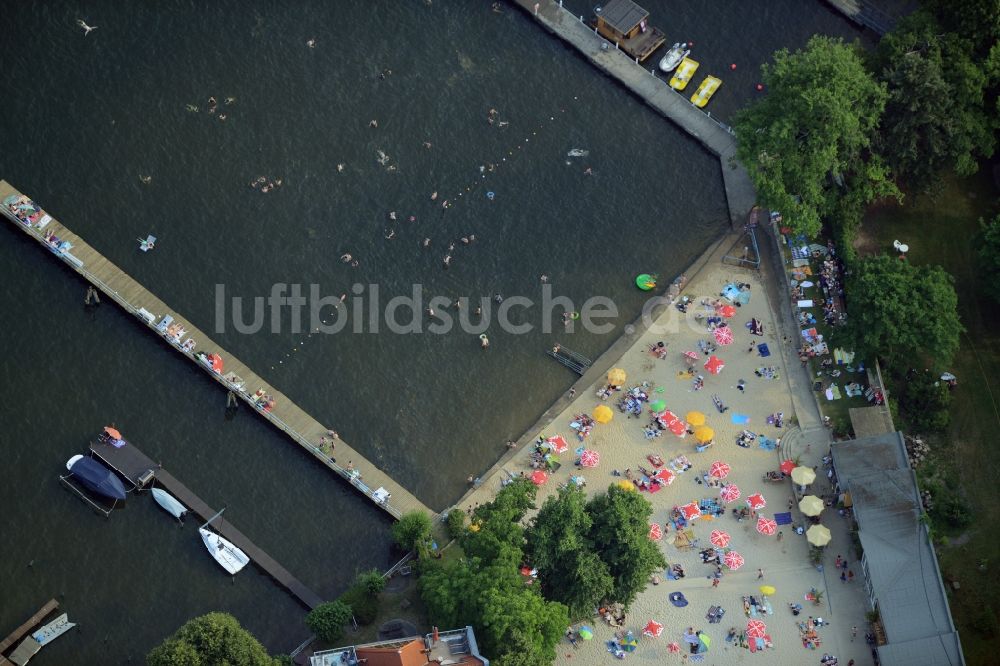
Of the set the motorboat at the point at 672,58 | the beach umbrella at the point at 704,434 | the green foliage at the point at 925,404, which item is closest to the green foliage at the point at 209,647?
the beach umbrella at the point at 704,434

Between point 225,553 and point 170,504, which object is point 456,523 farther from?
point 170,504

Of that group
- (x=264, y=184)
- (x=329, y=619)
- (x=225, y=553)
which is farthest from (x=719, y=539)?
(x=264, y=184)

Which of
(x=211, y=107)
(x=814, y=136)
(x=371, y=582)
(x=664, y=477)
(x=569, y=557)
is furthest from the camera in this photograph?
(x=211, y=107)

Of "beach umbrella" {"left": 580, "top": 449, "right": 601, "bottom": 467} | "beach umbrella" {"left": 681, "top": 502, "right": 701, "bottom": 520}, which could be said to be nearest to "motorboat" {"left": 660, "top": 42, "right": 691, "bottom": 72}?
"beach umbrella" {"left": 580, "top": 449, "right": 601, "bottom": 467}

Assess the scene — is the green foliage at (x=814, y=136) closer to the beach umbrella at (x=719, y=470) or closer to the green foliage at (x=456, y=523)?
the beach umbrella at (x=719, y=470)

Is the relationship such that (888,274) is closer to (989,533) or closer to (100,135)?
(989,533)

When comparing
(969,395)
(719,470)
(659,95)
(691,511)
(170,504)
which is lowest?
(691,511)

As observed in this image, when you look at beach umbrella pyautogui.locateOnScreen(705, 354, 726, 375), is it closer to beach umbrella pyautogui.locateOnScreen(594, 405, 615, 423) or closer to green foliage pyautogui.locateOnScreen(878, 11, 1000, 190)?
beach umbrella pyautogui.locateOnScreen(594, 405, 615, 423)
